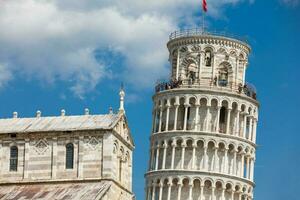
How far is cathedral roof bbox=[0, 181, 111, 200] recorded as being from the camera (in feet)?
374

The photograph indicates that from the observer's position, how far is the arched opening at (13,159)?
397ft

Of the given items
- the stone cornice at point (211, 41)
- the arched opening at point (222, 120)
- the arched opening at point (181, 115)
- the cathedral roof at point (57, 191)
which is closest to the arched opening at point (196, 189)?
the arched opening at point (222, 120)


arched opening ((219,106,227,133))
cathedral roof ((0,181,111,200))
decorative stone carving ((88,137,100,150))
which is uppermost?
arched opening ((219,106,227,133))

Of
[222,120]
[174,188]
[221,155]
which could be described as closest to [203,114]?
[222,120]

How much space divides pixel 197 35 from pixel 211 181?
80.6 feet

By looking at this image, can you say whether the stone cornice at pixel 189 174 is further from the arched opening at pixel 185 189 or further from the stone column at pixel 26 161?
the stone column at pixel 26 161

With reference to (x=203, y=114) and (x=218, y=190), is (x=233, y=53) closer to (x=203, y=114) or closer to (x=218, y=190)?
(x=203, y=114)

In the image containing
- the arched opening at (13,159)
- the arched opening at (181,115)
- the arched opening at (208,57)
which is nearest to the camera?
the arched opening at (13,159)

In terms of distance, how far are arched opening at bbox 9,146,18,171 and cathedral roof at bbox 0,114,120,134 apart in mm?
2043

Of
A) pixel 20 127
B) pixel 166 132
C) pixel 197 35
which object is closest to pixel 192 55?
pixel 197 35

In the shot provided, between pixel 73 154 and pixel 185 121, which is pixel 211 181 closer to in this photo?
pixel 185 121

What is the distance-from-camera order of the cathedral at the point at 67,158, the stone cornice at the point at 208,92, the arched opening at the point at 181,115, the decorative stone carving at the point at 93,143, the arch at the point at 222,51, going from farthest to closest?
the arch at the point at 222,51, the arched opening at the point at 181,115, the stone cornice at the point at 208,92, the decorative stone carving at the point at 93,143, the cathedral at the point at 67,158

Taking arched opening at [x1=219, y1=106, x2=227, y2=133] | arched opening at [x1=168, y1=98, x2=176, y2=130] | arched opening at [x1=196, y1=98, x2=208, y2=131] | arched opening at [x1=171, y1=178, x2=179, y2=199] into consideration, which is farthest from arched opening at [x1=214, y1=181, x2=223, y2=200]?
arched opening at [x1=168, y1=98, x2=176, y2=130]

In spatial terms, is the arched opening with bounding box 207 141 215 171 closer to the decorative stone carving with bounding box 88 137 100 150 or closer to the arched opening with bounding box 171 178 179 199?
the arched opening with bounding box 171 178 179 199
